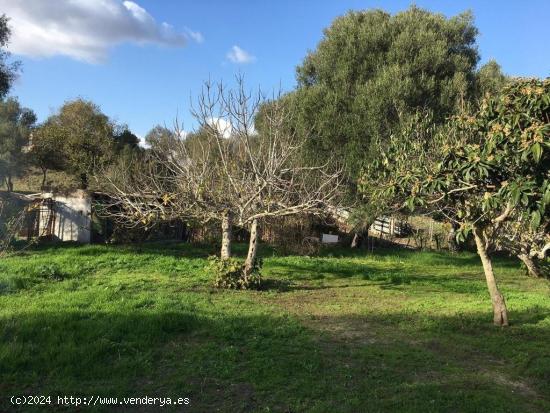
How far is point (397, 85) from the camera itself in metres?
15.9

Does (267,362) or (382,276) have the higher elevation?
(382,276)

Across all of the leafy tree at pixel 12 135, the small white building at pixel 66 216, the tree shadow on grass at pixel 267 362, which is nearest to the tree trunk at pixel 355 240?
the small white building at pixel 66 216

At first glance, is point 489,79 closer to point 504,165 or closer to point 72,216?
point 504,165

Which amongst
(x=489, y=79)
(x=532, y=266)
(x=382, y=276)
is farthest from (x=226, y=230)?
(x=489, y=79)

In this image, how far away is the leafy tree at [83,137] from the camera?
20453 millimetres

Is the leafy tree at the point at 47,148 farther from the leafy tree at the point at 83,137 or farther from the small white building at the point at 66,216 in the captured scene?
the small white building at the point at 66,216

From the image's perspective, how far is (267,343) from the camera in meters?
6.62

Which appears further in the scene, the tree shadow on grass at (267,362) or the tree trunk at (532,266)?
the tree trunk at (532,266)

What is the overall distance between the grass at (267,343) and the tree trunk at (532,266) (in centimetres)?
212

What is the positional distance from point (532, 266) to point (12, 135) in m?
27.9

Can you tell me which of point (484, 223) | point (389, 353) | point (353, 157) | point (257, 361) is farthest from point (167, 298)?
point (353, 157)

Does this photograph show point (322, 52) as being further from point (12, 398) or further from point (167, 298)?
point (12, 398)

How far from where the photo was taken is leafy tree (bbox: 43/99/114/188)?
20.5 metres

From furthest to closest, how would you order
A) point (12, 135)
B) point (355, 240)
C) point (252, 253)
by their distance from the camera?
point (12, 135), point (355, 240), point (252, 253)
